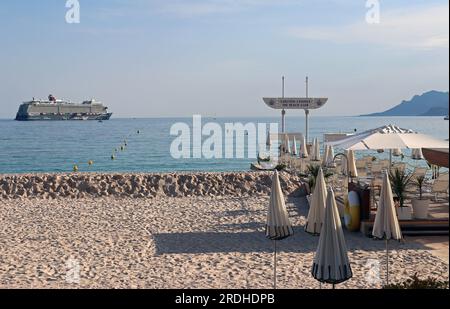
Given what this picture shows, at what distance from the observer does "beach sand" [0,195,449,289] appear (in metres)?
7.12

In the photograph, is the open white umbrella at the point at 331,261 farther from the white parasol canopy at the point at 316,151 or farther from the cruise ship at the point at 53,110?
the cruise ship at the point at 53,110

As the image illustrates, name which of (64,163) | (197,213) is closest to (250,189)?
(197,213)

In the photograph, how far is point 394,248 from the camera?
28.7ft

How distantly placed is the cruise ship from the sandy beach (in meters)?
120

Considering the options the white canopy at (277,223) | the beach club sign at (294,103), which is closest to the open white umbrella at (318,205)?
the white canopy at (277,223)

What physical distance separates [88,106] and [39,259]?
12917 centimetres

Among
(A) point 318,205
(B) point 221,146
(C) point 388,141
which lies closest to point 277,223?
(A) point 318,205

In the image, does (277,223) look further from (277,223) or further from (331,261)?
(331,261)

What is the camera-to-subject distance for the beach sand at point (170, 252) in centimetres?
712

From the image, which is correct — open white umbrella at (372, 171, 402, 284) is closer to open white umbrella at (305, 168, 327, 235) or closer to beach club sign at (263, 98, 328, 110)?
open white umbrella at (305, 168, 327, 235)

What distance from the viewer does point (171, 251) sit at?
28.7 ft

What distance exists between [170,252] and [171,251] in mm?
71

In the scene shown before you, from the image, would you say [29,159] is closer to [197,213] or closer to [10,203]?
[10,203]
